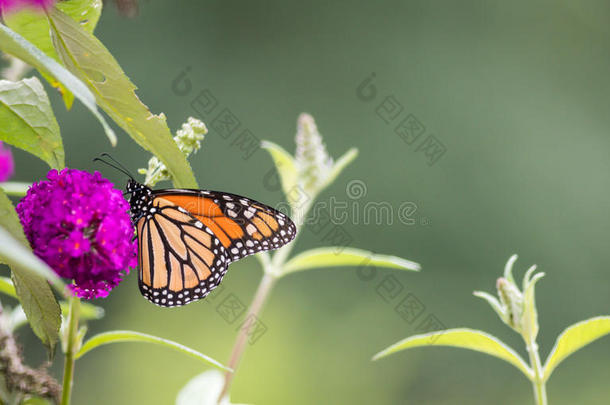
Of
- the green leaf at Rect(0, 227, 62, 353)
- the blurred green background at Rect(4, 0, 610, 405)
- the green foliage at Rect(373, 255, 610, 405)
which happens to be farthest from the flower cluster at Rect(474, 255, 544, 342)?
the blurred green background at Rect(4, 0, 610, 405)

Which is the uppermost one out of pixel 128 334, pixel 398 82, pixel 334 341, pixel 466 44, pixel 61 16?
pixel 466 44

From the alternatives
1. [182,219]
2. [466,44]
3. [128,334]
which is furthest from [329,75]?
[128,334]

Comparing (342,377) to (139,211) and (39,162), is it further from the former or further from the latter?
(139,211)

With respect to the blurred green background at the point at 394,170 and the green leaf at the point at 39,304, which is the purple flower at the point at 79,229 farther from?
the blurred green background at the point at 394,170

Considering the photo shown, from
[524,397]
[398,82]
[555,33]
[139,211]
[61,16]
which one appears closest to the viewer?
[61,16]

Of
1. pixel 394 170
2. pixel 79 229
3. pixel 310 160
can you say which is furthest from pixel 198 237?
pixel 394 170

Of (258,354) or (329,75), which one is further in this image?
(329,75)

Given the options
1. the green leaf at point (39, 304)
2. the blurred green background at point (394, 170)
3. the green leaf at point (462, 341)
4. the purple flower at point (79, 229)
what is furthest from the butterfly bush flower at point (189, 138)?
the blurred green background at point (394, 170)
